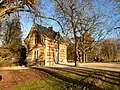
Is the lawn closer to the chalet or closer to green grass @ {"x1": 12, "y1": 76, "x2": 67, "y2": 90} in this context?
green grass @ {"x1": 12, "y1": 76, "x2": 67, "y2": 90}

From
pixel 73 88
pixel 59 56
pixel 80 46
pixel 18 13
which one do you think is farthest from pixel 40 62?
pixel 73 88

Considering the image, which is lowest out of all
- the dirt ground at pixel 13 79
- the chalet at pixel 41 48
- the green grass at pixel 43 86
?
the green grass at pixel 43 86

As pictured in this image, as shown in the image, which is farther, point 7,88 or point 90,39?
point 90,39

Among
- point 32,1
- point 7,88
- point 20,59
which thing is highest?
point 32,1

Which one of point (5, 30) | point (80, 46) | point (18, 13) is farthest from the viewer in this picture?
point (80, 46)

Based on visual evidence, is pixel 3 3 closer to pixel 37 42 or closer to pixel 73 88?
pixel 73 88

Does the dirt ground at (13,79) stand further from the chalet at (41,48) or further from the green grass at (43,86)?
the chalet at (41,48)

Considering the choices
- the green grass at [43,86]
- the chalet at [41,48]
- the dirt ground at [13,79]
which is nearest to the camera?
the green grass at [43,86]

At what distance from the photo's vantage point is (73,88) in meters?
15.1

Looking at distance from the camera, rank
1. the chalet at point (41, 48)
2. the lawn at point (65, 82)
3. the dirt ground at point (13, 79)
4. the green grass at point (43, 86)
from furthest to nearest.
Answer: the chalet at point (41, 48)
the dirt ground at point (13, 79)
the green grass at point (43, 86)
the lawn at point (65, 82)

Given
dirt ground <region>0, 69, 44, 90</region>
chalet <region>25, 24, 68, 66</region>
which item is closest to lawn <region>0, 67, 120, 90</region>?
dirt ground <region>0, 69, 44, 90</region>

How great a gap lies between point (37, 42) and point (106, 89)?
33535 mm

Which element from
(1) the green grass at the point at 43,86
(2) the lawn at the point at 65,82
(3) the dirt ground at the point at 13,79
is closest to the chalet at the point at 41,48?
(3) the dirt ground at the point at 13,79

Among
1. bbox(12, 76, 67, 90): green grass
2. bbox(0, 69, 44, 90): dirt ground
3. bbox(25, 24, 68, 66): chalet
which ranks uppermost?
bbox(25, 24, 68, 66): chalet
